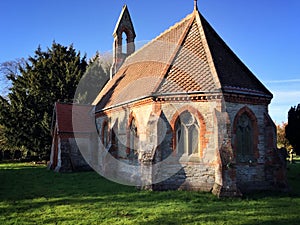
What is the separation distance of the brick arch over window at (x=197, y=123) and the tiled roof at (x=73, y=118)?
10555mm

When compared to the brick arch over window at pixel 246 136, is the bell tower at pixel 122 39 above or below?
above

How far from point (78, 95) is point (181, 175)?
22.5m

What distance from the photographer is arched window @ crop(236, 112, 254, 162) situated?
13.0 metres

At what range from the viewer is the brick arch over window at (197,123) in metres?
12.5

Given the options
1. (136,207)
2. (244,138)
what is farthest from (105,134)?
(136,207)

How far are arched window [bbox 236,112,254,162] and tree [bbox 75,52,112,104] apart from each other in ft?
73.4

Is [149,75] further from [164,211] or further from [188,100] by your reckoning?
[164,211]

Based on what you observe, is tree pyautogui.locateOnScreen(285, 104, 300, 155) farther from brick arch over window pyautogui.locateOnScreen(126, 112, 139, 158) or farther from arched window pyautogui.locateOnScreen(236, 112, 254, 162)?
brick arch over window pyautogui.locateOnScreen(126, 112, 139, 158)

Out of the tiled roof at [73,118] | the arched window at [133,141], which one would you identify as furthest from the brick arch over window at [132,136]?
the tiled roof at [73,118]

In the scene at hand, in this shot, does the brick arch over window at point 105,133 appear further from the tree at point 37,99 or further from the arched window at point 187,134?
the tree at point 37,99

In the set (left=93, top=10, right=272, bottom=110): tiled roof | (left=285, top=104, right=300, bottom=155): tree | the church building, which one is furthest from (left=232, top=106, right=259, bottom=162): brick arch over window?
(left=285, top=104, right=300, bottom=155): tree

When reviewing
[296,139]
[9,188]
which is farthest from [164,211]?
[296,139]

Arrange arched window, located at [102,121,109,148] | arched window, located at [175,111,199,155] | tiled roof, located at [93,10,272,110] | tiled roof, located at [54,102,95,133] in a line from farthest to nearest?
tiled roof, located at [54,102,95,133] → arched window, located at [102,121,109,148] → tiled roof, located at [93,10,272,110] → arched window, located at [175,111,199,155]

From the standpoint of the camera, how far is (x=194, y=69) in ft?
44.9
